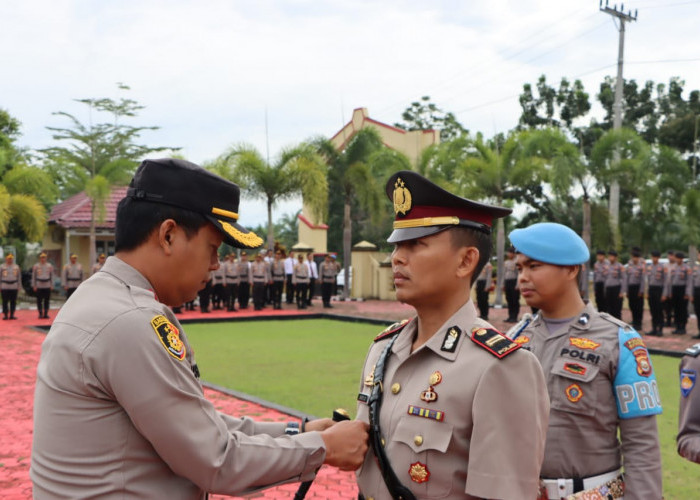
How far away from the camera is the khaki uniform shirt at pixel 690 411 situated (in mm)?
2643

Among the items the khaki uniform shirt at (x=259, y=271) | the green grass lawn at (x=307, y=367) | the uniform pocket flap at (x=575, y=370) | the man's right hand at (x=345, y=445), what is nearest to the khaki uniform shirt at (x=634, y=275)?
the green grass lawn at (x=307, y=367)

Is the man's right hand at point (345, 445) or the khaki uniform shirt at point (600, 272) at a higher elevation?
the khaki uniform shirt at point (600, 272)

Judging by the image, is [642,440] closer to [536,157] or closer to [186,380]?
[186,380]

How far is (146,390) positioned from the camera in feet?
5.72

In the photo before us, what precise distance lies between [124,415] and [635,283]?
16296 millimetres

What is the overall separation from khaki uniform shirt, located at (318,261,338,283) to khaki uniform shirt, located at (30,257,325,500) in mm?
20093

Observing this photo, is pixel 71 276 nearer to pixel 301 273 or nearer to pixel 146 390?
pixel 301 273

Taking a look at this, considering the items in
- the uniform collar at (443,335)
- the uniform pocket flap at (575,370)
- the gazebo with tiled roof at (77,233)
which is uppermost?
the gazebo with tiled roof at (77,233)

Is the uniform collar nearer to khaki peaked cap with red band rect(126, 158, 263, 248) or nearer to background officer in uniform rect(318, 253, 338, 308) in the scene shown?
khaki peaked cap with red band rect(126, 158, 263, 248)

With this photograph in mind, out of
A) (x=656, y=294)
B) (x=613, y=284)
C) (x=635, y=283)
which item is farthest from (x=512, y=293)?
(x=656, y=294)

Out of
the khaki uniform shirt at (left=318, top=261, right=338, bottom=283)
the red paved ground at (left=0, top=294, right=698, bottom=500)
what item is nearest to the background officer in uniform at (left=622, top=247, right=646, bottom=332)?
the red paved ground at (left=0, top=294, right=698, bottom=500)

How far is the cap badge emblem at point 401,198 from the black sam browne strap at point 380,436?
46 cm

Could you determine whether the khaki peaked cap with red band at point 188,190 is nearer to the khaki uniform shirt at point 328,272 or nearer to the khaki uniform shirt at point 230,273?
the khaki uniform shirt at point 230,273

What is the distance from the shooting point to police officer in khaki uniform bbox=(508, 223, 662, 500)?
2533 millimetres
